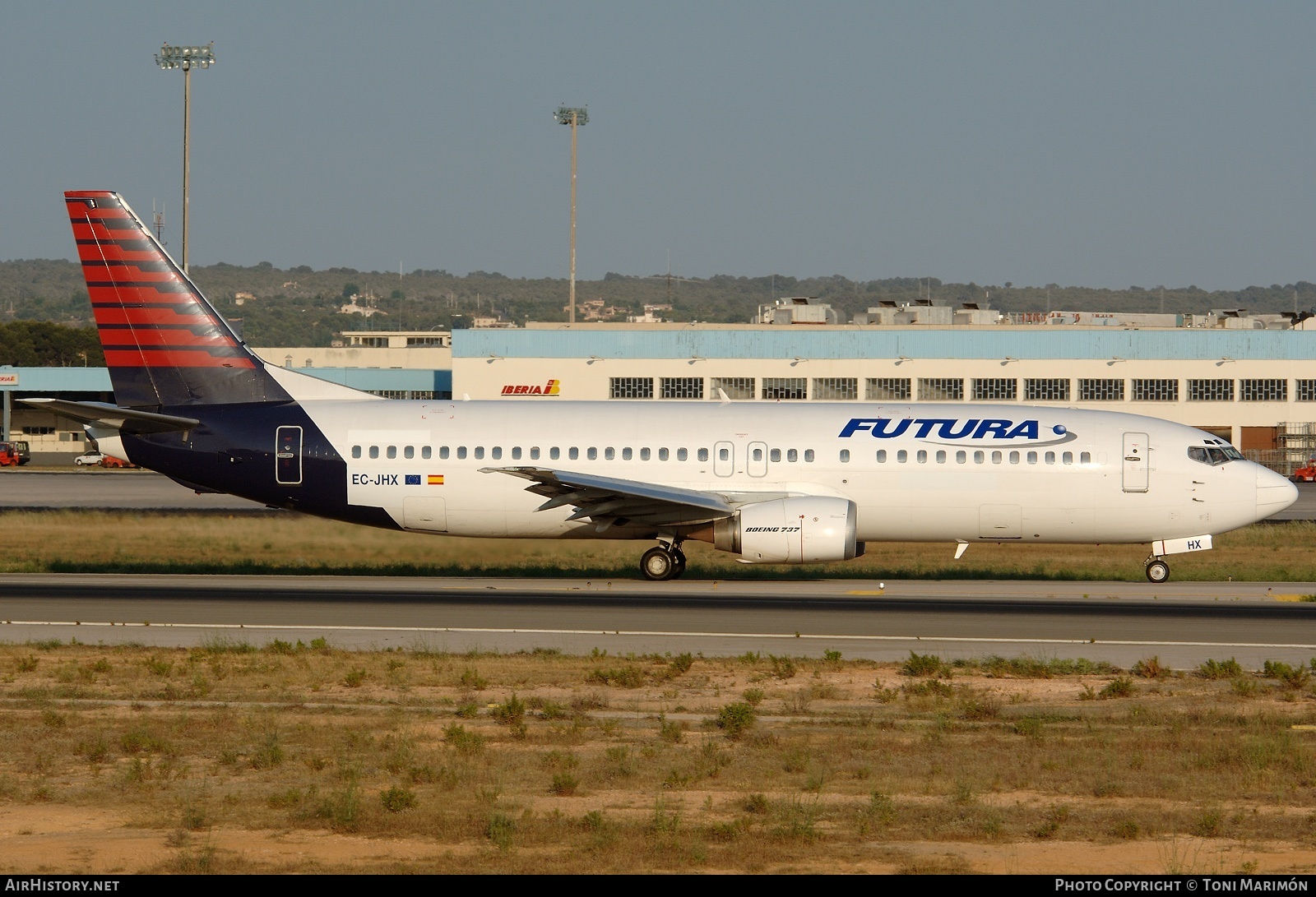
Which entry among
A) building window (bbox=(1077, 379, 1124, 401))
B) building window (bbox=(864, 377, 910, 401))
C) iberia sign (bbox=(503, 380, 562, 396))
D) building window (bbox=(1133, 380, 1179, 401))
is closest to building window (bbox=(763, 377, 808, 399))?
building window (bbox=(864, 377, 910, 401))

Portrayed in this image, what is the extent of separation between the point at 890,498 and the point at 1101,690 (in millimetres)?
13398

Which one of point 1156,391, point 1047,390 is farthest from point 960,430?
point 1156,391

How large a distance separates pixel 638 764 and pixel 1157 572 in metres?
21.7

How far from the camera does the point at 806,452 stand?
33.2 meters

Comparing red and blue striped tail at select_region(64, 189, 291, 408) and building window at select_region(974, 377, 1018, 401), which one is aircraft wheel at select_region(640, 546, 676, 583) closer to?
red and blue striped tail at select_region(64, 189, 291, 408)

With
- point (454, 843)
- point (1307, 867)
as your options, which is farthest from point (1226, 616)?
point (454, 843)

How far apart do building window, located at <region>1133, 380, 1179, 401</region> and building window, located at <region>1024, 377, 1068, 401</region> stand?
14.1 ft

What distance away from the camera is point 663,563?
3316 centimetres

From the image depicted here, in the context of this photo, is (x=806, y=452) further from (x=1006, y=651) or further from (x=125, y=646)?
(x=125, y=646)

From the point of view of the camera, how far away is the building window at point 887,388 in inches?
3238

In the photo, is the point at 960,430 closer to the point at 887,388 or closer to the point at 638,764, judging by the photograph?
the point at 638,764

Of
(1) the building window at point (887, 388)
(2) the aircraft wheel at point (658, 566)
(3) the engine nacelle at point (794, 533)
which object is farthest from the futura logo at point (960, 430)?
(1) the building window at point (887, 388)

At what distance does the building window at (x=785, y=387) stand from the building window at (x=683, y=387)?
3.82m

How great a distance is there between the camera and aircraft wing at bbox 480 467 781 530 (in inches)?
1238
